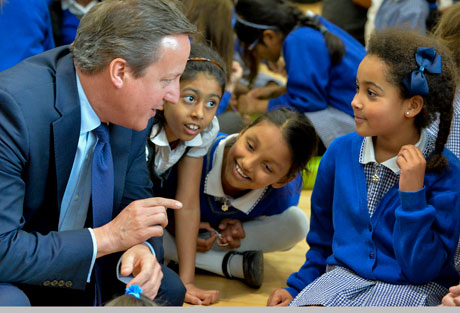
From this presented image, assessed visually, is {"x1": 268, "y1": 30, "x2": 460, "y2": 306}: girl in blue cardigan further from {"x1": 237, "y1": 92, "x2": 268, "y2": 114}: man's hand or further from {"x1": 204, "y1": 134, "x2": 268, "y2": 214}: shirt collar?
{"x1": 237, "y1": 92, "x2": 268, "y2": 114}: man's hand

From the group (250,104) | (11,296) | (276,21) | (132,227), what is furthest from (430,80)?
(250,104)

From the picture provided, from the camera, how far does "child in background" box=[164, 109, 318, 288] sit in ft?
7.36

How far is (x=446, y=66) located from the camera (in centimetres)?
185

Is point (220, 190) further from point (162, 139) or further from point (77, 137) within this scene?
point (77, 137)

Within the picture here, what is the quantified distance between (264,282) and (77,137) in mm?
1136

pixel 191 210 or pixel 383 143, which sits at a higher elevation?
pixel 383 143

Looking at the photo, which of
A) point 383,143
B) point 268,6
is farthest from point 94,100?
point 268,6

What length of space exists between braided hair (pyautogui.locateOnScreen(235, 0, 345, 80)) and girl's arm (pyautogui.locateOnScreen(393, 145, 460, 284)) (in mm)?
1681

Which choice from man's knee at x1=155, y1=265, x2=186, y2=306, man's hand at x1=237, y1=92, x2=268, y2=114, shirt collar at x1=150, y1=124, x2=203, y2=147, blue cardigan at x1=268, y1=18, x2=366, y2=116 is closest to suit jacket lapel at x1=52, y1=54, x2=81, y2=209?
man's knee at x1=155, y1=265, x2=186, y2=306

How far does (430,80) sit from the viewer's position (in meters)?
1.82

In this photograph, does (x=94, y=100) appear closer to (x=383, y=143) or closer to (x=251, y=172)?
(x=251, y=172)

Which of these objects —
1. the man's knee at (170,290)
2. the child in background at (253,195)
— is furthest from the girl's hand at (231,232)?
Answer: the man's knee at (170,290)

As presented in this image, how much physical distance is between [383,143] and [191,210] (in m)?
0.78

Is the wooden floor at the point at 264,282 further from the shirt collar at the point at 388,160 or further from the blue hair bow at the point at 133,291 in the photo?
the blue hair bow at the point at 133,291
